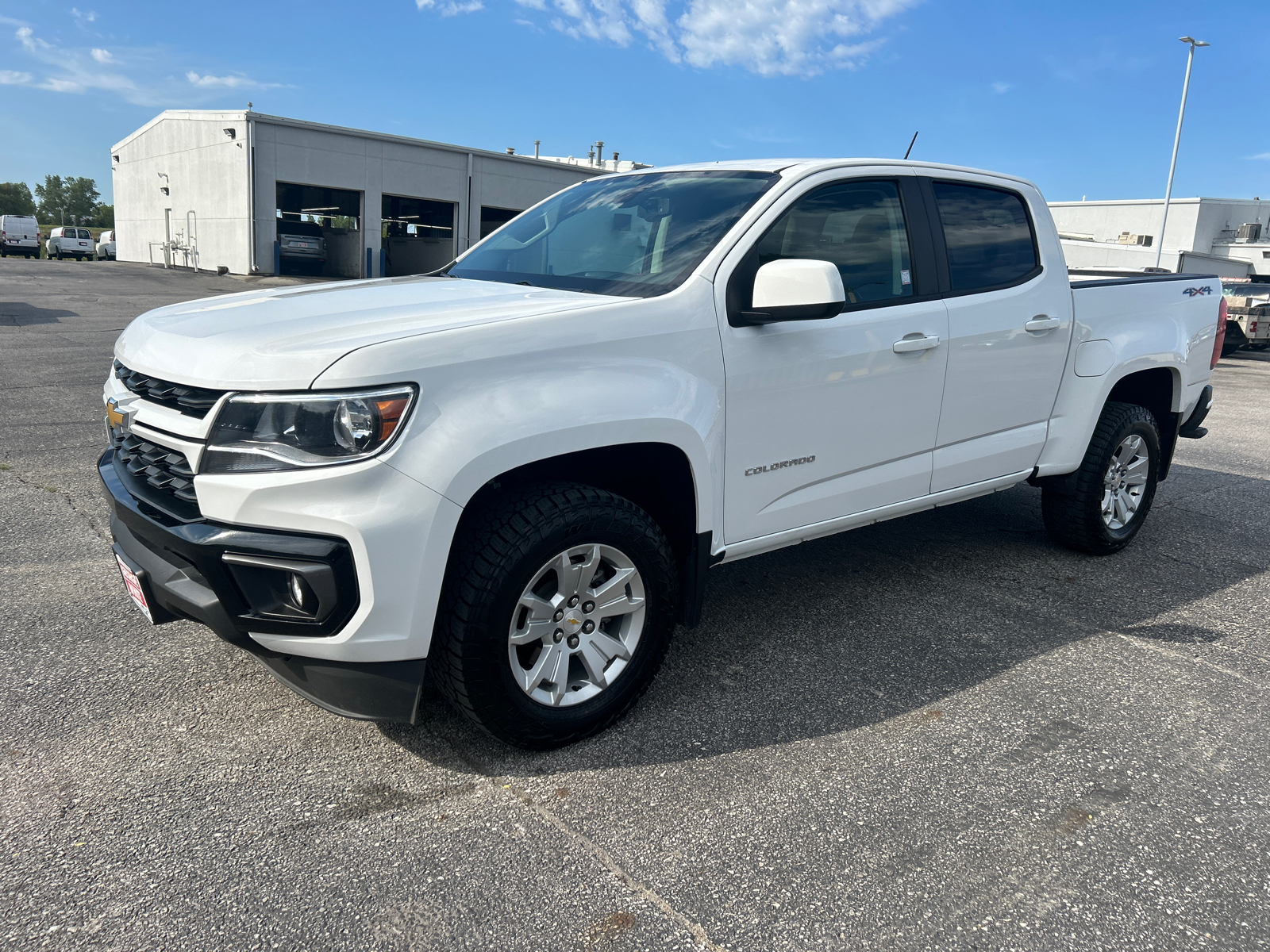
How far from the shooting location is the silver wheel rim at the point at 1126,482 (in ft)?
16.0

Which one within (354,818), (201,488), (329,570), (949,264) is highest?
(949,264)

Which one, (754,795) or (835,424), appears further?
(835,424)

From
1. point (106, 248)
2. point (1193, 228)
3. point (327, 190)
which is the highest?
point (1193, 228)

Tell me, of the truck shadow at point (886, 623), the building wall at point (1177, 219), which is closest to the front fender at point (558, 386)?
the truck shadow at point (886, 623)

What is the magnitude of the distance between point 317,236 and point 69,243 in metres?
24.7

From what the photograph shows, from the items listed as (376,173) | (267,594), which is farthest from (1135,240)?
(267,594)

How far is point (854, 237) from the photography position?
11.9 feet

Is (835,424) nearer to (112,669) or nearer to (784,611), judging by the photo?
(784,611)

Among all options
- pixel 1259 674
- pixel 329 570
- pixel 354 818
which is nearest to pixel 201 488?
pixel 329 570

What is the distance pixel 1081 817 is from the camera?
2670mm

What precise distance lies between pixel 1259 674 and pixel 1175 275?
2.55 metres

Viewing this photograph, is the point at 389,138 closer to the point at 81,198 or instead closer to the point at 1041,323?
the point at 1041,323

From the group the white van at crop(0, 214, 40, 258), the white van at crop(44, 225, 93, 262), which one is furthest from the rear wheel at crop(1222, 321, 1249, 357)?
the white van at crop(0, 214, 40, 258)

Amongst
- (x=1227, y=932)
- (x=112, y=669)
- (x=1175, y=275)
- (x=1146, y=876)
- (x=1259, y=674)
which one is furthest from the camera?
(x=1175, y=275)
